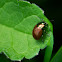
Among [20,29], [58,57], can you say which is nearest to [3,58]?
[20,29]

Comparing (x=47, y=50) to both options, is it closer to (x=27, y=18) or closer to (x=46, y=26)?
(x=46, y=26)

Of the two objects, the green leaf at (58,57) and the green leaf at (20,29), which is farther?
the green leaf at (58,57)

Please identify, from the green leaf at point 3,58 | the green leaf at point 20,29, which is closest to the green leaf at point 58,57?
the green leaf at point 20,29

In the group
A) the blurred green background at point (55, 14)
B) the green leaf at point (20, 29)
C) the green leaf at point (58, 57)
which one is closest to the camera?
the green leaf at point (20, 29)

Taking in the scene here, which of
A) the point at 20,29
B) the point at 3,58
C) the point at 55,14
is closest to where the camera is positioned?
the point at 20,29

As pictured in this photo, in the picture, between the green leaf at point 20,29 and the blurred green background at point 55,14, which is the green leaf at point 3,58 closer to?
the green leaf at point 20,29

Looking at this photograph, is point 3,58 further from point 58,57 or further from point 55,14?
point 55,14

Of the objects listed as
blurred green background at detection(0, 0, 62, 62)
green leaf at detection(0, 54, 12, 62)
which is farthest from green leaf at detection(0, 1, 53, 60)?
blurred green background at detection(0, 0, 62, 62)

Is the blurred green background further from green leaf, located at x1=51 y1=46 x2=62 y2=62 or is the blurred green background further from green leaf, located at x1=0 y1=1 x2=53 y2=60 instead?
green leaf, located at x1=0 y1=1 x2=53 y2=60
